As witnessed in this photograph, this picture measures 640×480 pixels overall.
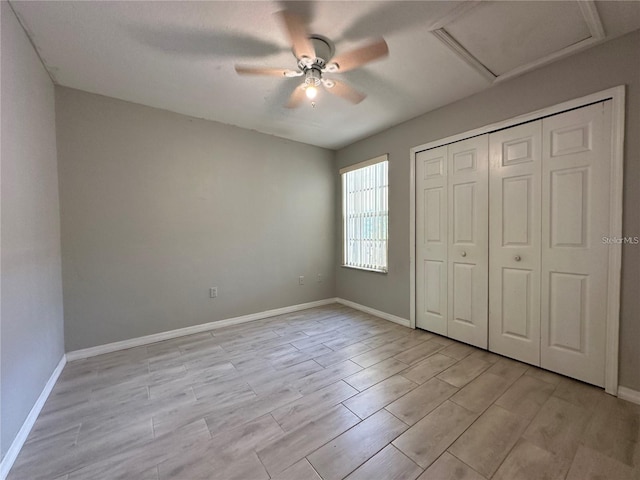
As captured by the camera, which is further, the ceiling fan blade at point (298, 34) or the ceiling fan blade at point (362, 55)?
the ceiling fan blade at point (362, 55)

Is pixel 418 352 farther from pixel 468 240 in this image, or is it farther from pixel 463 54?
pixel 463 54

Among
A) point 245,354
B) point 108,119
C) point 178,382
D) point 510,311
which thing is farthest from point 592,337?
point 108,119

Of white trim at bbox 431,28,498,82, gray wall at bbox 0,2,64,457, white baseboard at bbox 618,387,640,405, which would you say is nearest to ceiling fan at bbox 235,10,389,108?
white trim at bbox 431,28,498,82

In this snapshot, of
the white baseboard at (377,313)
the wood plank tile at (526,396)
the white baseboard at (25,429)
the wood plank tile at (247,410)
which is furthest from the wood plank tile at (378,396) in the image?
the white baseboard at (25,429)

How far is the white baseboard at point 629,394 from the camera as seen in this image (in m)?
1.83

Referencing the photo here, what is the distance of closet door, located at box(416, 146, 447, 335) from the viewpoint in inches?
118

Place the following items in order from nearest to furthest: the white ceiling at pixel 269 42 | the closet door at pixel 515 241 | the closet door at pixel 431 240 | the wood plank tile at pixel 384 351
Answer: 1. the white ceiling at pixel 269 42
2. the closet door at pixel 515 241
3. the wood plank tile at pixel 384 351
4. the closet door at pixel 431 240

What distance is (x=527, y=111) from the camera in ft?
7.60

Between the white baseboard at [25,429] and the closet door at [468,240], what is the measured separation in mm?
3517

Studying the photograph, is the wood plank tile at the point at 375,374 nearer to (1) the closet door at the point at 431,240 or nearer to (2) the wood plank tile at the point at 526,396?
(2) the wood plank tile at the point at 526,396

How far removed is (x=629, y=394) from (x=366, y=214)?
3017 millimetres

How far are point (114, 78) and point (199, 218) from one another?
1.54m

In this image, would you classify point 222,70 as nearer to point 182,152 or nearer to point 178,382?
point 182,152

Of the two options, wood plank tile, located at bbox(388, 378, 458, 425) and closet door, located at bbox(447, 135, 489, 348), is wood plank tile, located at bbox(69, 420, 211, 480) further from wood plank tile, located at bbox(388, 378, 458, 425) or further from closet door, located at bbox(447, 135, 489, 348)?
closet door, located at bbox(447, 135, 489, 348)
